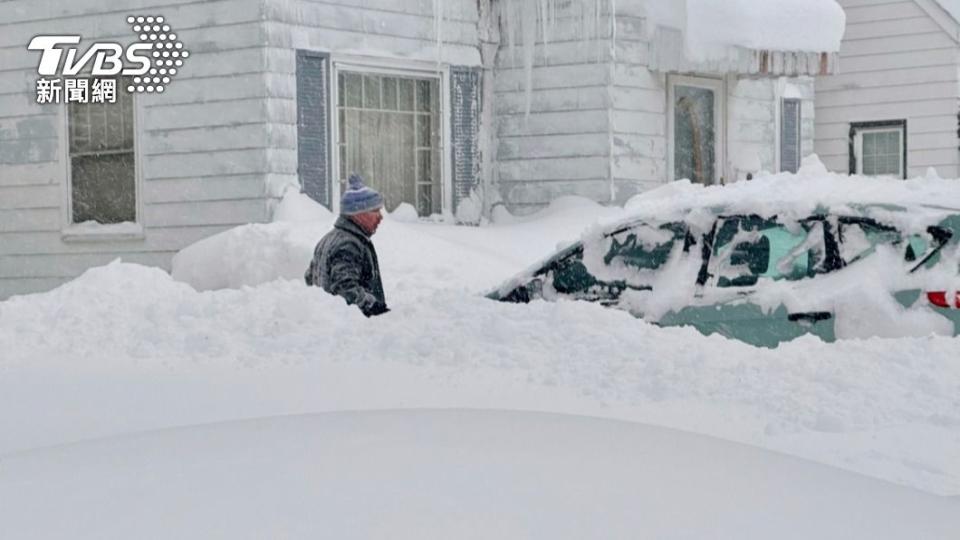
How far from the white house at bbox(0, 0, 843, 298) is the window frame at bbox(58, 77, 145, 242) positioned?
0.8 inches

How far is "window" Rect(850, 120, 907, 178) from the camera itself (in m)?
22.0

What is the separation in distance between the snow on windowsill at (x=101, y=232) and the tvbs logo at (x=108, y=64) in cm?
128

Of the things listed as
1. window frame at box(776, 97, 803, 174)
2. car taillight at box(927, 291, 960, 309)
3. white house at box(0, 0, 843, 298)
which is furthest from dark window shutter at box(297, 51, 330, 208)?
car taillight at box(927, 291, 960, 309)

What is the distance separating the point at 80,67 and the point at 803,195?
956cm

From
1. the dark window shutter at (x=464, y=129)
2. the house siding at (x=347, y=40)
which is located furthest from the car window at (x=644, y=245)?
the dark window shutter at (x=464, y=129)

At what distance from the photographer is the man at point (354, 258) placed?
9430mm

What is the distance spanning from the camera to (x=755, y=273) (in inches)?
336

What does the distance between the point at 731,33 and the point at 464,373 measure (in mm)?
10194

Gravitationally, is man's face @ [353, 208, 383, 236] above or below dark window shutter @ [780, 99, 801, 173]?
below

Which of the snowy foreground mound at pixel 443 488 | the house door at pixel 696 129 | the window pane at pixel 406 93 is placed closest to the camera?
the snowy foreground mound at pixel 443 488

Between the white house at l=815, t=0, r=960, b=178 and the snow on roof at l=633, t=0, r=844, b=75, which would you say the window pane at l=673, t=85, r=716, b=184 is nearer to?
Answer: the snow on roof at l=633, t=0, r=844, b=75

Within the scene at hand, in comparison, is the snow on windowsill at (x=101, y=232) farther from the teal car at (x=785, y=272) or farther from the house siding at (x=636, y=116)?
the teal car at (x=785, y=272)

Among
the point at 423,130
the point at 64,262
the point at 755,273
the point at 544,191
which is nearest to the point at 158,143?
the point at 64,262

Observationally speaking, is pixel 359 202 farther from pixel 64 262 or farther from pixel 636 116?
pixel 64 262
